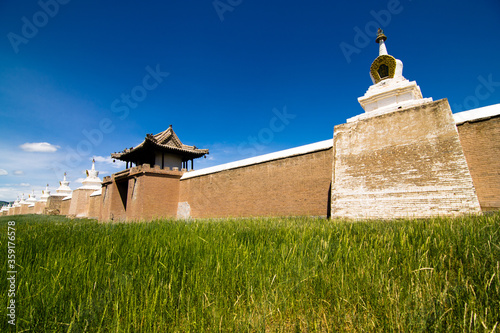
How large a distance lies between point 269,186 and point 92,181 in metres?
25.2

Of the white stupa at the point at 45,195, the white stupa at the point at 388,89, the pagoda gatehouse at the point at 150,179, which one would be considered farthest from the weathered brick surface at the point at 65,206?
the white stupa at the point at 388,89

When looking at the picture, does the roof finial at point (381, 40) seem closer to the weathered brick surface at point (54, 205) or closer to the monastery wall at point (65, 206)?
the monastery wall at point (65, 206)

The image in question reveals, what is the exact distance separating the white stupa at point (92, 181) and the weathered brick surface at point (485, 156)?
31.9 meters

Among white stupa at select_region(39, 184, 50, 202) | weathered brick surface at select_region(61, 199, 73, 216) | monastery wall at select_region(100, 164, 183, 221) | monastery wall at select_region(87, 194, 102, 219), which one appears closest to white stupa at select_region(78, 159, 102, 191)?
monastery wall at select_region(87, 194, 102, 219)

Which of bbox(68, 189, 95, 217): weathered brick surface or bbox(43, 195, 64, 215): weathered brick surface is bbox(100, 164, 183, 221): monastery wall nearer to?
bbox(68, 189, 95, 217): weathered brick surface

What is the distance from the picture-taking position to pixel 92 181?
27.4 meters

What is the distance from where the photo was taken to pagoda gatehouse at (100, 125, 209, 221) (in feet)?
50.7

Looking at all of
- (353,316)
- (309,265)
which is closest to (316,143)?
(309,265)

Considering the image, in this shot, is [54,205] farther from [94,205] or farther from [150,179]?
[150,179]

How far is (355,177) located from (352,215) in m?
1.40

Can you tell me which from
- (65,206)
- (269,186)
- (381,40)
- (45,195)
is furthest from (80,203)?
(381,40)

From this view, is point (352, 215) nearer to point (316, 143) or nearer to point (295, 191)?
point (295, 191)

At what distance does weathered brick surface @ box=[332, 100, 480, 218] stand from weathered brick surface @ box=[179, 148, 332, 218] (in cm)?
125

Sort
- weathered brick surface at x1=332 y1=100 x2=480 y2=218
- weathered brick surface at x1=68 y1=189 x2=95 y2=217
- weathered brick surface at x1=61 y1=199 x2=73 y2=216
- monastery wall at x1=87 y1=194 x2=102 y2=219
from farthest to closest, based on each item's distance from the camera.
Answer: weathered brick surface at x1=61 y1=199 x2=73 y2=216 < weathered brick surface at x1=68 y1=189 x2=95 y2=217 < monastery wall at x1=87 y1=194 x2=102 y2=219 < weathered brick surface at x1=332 y1=100 x2=480 y2=218
